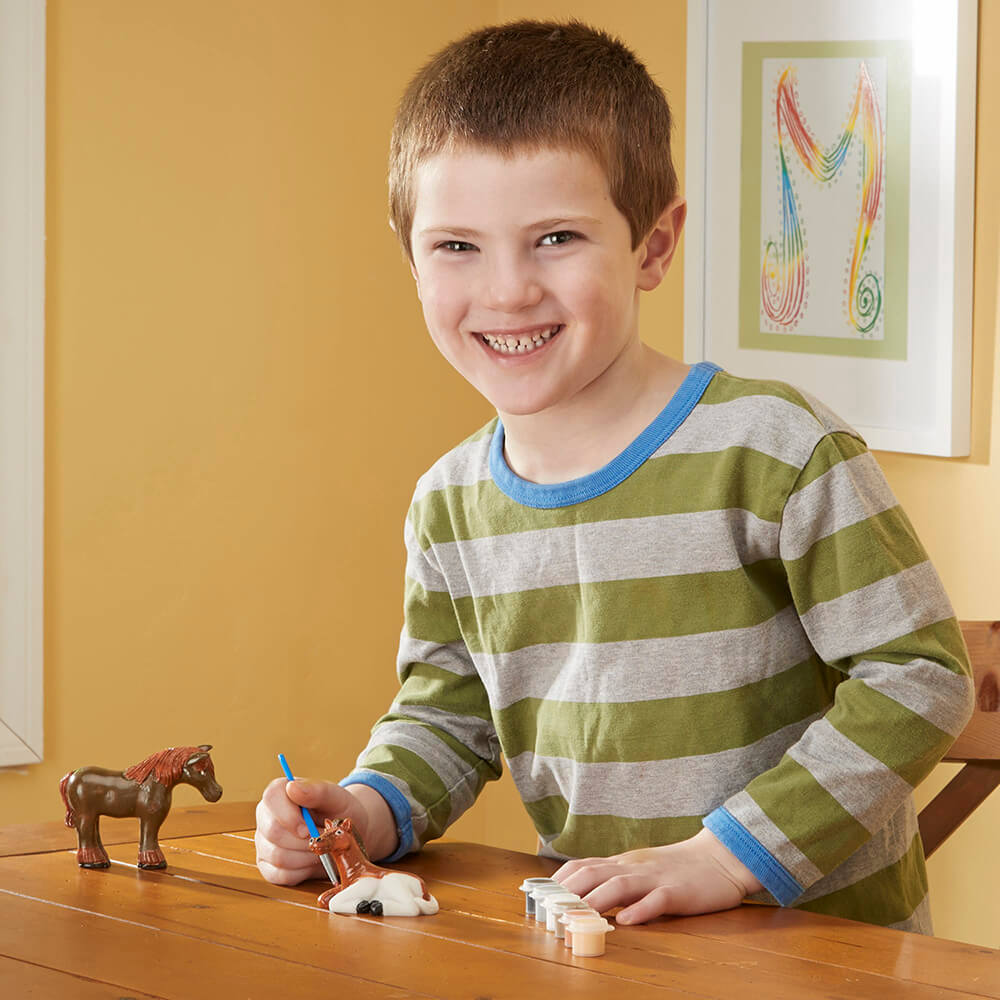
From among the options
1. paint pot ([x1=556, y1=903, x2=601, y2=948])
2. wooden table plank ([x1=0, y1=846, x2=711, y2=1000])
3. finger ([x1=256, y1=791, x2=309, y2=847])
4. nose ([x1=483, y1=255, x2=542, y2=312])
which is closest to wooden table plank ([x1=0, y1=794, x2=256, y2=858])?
wooden table plank ([x1=0, y1=846, x2=711, y2=1000])

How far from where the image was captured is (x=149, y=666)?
2336 millimetres

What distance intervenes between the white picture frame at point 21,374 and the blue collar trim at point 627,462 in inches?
47.9

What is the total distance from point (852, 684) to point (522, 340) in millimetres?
345

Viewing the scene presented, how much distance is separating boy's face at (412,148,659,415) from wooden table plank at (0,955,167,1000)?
52cm

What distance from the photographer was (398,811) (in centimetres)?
116

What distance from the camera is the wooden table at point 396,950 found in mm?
823

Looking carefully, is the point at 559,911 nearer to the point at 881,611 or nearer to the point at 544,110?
the point at 881,611

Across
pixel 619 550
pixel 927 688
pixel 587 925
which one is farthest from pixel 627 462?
pixel 587 925

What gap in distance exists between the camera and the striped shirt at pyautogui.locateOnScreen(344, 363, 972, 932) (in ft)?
3.38

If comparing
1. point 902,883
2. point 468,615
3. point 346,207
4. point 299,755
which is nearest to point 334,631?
point 299,755

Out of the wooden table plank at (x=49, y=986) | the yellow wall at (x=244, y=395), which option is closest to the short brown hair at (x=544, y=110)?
the wooden table plank at (x=49, y=986)

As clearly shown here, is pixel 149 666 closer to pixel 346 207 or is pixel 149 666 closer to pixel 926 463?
pixel 346 207

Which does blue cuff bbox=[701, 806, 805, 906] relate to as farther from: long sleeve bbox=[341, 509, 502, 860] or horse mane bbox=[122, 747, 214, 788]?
horse mane bbox=[122, 747, 214, 788]

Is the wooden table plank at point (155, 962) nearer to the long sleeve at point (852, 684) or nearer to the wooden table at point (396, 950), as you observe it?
the wooden table at point (396, 950)
